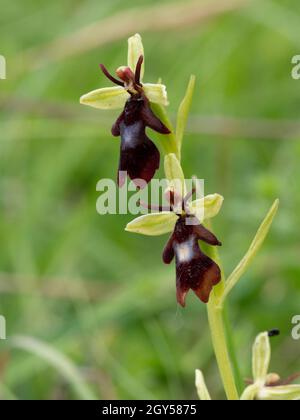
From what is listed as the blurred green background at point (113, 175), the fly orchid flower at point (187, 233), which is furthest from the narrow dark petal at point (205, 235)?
the blurred green background at point (113, 175)

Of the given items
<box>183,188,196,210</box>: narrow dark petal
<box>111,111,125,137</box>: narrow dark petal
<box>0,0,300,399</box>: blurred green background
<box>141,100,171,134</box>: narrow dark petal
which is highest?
<box>0,0,300,399</box>: blurred green background

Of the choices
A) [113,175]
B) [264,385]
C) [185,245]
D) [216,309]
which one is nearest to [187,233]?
[185,245]

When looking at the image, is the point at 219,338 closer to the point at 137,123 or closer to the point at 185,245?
the point at 185,245

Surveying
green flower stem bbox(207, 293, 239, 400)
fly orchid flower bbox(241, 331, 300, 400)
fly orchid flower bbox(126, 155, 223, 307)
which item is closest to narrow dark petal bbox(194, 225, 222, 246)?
fly orchid flower bbox(126, 155, 223, 307)

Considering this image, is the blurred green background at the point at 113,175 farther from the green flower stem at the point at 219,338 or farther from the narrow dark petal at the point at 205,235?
the narrow dark petal at the point at 205,235

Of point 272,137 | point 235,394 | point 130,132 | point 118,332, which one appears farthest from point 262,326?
point 130,132

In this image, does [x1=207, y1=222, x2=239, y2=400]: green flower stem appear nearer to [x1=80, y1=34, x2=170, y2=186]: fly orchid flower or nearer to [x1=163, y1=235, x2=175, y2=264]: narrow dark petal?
[x1=163, y1=235, x2=175, y2=264]: narrow dark petal

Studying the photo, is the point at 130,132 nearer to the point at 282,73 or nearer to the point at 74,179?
the point at 74,179
